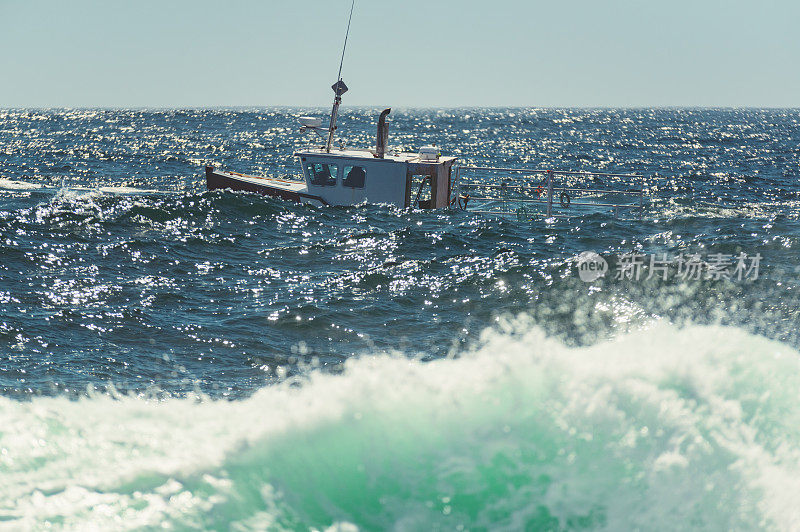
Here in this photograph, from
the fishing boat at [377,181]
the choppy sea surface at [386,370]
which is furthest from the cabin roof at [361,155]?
the choppy sea surface at [386,370]

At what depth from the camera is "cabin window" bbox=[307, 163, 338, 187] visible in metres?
21.5

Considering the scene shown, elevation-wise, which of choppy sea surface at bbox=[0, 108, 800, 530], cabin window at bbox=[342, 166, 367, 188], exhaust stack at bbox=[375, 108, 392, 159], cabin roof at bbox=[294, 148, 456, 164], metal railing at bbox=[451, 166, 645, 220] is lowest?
choppy sea surface at bbox=[0, 108, 800, 530]

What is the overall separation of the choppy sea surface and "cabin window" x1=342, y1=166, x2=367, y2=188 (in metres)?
0.78

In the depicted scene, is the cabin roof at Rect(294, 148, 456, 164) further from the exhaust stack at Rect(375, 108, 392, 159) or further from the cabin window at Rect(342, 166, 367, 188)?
the cabin window at Rect(342, 166, 367, 188)

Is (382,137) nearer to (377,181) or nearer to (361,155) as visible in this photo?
(361,155)

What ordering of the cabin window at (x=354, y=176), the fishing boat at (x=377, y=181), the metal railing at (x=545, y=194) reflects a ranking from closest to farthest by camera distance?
the metal railing at (x=545, y=194), the fishing boat at (x=377, y=181), the cabin window at (x=354, y=176)

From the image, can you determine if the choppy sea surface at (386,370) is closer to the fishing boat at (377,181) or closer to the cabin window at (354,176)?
the fishing boat at (377,181)

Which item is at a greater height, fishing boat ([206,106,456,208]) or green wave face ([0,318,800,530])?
fishing boat ([206,106,456,208])

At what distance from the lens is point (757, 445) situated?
5.48m

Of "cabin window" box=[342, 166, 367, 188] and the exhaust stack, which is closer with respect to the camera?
the exhaust stack

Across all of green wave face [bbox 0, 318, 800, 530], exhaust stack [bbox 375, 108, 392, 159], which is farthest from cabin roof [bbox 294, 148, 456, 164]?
green wave face [bbox 0, 318, 800, 530]

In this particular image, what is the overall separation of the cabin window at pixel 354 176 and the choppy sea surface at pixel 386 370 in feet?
2.56

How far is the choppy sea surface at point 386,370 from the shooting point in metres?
4.94

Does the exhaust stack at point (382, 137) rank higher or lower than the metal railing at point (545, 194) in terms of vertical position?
higher
